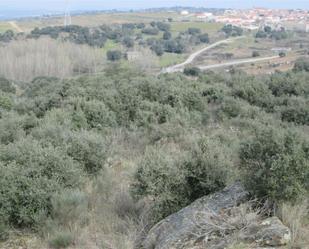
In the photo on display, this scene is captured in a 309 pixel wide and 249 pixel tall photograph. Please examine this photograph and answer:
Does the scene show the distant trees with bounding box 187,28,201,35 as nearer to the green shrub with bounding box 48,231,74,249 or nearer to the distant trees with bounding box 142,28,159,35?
the distant trees with bounding box 142,28,159,35

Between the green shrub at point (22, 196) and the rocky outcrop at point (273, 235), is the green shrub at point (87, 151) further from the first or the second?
the rocky outcrop at point (273, 235)

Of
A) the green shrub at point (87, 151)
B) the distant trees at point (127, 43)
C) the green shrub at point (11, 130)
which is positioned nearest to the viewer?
the green shrub at point (87, 151)

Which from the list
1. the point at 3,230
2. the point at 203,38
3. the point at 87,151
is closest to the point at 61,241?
the point at 3,230

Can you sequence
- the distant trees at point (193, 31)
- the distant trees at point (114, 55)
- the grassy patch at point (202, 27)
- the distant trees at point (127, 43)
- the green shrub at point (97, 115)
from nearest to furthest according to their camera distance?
the green shrub at point (97, 115) < the distant trees at point (114, 55) < the distant trees at point (127, 43) < the distant trees at point (193, 31) < the grassy patch at point (202, 27)

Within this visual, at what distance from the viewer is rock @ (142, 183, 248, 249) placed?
441 cm

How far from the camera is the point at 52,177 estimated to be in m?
6.22

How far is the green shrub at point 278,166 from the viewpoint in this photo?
467 cm

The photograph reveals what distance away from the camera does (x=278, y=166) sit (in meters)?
4.75

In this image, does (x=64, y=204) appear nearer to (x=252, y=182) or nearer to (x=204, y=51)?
(x=252, y=182)

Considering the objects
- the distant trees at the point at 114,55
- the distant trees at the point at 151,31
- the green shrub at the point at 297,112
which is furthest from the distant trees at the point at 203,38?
the green shrub at the point at 297,112

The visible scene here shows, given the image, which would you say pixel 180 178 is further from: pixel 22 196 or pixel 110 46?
pixel 110 46

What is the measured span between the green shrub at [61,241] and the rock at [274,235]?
2181 millimetres

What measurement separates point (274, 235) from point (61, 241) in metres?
2.40

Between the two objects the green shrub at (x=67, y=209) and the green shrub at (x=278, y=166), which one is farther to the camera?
the green shrub at (x=67, y=209)
